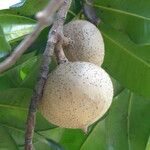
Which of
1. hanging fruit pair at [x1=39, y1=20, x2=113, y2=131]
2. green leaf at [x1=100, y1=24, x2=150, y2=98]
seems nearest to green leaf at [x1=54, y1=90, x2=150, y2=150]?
green leaf at [x1=100, y1=24, x2=150, y2=98]

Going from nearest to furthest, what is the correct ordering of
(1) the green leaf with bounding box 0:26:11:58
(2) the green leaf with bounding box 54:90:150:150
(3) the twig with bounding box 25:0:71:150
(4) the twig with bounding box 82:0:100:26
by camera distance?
(3) the twig with bounding box 25:0:71:150 → (1) the green leaf with bounding box 0:26:11:58 → (4) the twig with bounding box 82:0:100:26 → (2) the green leaf with bounding box 54:90:150:150

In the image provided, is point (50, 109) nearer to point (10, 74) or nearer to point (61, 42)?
point (61, 42)

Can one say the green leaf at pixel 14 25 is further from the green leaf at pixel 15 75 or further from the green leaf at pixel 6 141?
the green leaf at pixel 6 141

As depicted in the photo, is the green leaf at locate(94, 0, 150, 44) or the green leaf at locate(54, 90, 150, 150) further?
the green leaf at locate(54, 90, 150, 150)

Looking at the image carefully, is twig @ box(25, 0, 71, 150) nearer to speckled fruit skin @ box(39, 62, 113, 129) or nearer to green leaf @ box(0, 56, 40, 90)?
speckled fruit skin @ box(39, 62, 113, 129)

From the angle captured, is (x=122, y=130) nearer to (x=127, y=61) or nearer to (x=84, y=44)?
(x=127, y=61)

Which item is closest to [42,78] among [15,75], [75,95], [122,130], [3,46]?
[75,95]

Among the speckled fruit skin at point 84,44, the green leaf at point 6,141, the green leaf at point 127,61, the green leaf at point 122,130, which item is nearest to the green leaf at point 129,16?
the green leaf at point 127,61

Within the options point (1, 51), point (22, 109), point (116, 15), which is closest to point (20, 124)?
point (22, 109)
